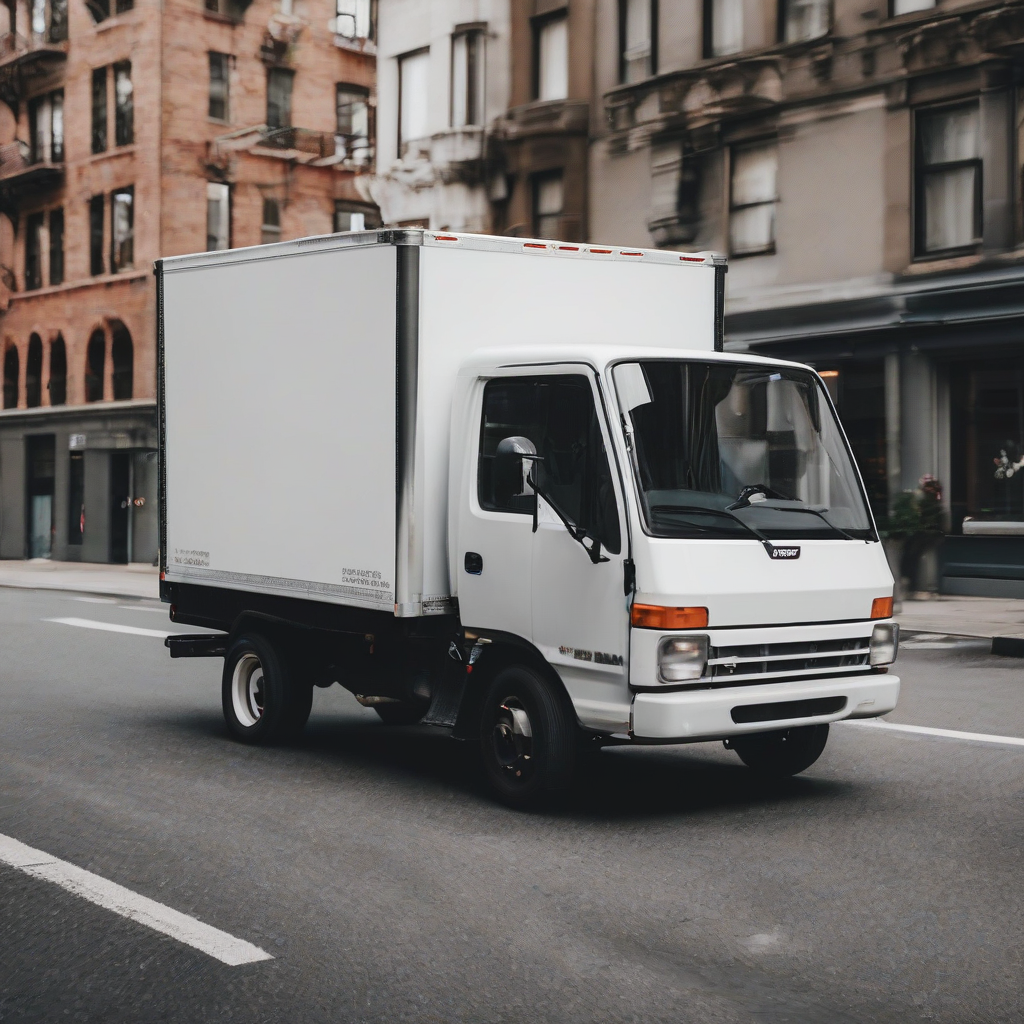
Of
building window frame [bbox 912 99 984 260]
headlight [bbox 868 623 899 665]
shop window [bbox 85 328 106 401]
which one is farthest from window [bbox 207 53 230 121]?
headlight [bbox 868 623 899 665]

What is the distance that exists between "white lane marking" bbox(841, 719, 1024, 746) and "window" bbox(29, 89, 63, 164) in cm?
3542

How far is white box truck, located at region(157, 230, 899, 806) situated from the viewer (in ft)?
23.7

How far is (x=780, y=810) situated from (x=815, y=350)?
54.7ft

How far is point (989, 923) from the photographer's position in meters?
5.74

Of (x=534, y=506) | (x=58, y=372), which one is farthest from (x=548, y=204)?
(x=534, y=506)

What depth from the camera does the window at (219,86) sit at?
3831cm

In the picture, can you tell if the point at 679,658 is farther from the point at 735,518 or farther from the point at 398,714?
the point at 398,714

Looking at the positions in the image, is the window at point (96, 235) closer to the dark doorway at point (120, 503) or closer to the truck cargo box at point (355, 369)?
the dark doorway at point (120, 503)

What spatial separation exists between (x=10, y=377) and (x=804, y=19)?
26.6 m

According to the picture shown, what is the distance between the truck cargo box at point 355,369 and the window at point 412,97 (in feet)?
72.6

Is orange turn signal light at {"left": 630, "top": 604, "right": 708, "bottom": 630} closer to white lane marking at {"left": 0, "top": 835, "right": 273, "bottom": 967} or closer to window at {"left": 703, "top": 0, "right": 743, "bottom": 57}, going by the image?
white lane marking at {"left": 0, "top": 835, "right": 273, "bottom": 967}

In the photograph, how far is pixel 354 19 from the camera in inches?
1601

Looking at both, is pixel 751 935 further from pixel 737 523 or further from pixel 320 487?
pixel 320 487

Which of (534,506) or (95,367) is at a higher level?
(95,367)
